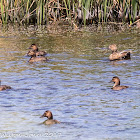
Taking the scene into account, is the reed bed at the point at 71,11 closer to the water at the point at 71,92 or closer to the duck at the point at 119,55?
the water at the point at 71,92

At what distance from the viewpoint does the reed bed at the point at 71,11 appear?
2414cm

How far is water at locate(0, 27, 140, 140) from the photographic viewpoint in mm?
9211

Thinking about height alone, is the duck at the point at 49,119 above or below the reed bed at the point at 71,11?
below

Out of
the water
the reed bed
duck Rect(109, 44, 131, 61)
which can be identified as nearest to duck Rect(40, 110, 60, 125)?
the water

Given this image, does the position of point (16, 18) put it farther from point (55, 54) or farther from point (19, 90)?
point (19, 90)

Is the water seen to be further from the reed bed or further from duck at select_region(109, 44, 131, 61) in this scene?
the reed bed

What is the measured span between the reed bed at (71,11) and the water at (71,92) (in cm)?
365

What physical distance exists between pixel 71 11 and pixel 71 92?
14.0m

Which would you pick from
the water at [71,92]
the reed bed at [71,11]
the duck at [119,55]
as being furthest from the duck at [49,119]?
the reed bed at [71,11]

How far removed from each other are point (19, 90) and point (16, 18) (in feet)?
48.7

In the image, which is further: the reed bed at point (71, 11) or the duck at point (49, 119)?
the reed bed at point (71, 11)

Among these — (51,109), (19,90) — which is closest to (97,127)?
(51,109)

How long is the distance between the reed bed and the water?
3653mm

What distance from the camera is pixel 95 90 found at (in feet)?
40.2
